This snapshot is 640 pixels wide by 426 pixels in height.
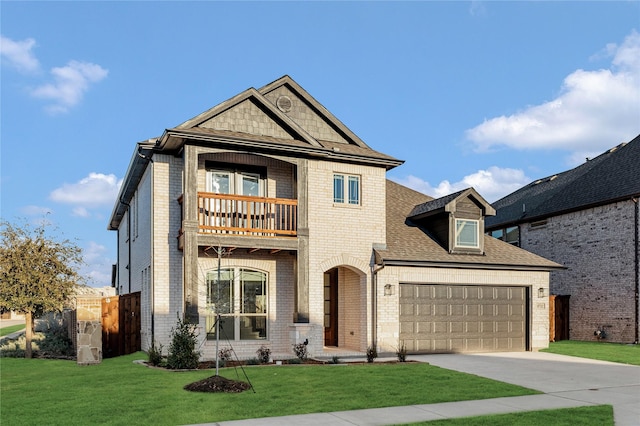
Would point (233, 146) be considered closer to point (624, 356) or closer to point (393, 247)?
point (393, 247)

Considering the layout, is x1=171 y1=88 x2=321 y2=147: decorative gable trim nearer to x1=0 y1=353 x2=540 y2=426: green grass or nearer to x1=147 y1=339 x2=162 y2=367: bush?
x1=147 y1=339 x2=162 y2=367: bush

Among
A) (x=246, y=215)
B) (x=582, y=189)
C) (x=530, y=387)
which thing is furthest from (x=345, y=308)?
(x=582, y=189)

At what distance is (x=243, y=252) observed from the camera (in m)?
18.0

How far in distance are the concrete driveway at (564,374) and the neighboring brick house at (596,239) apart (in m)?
6.14

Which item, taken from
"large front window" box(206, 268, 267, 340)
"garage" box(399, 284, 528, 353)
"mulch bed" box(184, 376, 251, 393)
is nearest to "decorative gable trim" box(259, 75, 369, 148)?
"garage" box(399, 284, 528, 353)

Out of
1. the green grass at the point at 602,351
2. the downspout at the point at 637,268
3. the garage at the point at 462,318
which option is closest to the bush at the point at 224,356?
the garage at the point at 462,318

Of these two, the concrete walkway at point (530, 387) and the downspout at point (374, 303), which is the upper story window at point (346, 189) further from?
the concrete walkway at point (530, 387)

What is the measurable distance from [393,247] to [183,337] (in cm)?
812

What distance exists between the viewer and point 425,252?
2005 centimetres

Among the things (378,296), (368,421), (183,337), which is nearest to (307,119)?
(378,296)

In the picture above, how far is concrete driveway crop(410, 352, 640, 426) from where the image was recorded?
36.5ft

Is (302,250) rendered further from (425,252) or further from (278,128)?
(425,252)

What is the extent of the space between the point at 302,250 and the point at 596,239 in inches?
554

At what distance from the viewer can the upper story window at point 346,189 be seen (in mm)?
19234
